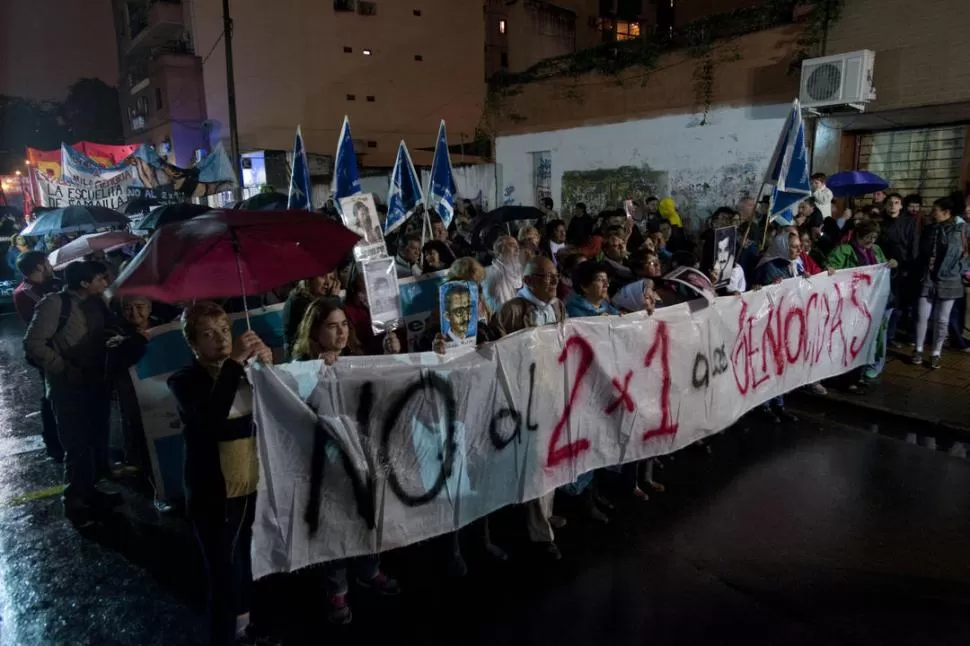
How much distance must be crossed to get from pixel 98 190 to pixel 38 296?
902cm

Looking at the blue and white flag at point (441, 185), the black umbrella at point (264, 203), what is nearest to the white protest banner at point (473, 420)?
the blue and white flag at point (441, 185)

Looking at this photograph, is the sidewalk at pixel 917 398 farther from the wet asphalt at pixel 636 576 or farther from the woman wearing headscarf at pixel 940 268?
the wet asphalt at pixel 636 576

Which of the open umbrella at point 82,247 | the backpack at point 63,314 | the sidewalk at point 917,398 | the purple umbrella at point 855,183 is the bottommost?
the sidewalk at point 917,398

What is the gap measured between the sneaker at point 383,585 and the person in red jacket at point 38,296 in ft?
12.5

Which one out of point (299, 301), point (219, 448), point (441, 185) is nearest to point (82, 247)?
point (299, 301)

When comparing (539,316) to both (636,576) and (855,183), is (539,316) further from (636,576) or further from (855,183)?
(855,183)

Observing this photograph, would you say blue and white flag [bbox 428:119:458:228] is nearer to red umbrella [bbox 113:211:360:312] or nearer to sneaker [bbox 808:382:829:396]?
sneaker [bbox 808:382:829:396]

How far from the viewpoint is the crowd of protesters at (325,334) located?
3084 mm

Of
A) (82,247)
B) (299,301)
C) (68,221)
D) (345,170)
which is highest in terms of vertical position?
(345,170)

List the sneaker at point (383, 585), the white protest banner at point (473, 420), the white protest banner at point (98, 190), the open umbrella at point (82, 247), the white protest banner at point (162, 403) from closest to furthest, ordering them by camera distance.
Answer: the white protest banner at point (473, 420), the sneaker at point (383, 585), the white protest banner at point (162, 403), the open umbrella at point (82, 247), the white protest banner at point (98, 190)

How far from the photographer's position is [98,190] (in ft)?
45.5

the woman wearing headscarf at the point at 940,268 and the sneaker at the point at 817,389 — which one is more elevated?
the woman wearing headscarf at the point at 940,268

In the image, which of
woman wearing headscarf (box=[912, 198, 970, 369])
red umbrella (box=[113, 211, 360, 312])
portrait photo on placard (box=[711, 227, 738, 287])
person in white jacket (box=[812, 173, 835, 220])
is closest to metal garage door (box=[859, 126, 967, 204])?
person in white jacket (box=[812, 173, 835, 220])

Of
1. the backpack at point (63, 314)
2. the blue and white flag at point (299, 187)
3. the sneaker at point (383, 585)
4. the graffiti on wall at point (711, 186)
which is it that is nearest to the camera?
the sneaker at point (383, 585)
